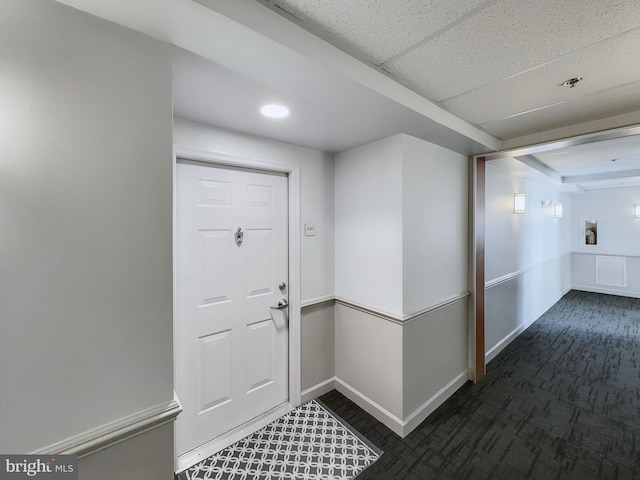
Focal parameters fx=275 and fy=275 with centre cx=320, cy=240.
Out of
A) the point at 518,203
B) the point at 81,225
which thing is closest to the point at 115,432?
the point at 81,225

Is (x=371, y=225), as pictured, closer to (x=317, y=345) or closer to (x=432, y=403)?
(x=317, y=345)

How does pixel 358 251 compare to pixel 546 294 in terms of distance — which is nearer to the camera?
pixel 358 251

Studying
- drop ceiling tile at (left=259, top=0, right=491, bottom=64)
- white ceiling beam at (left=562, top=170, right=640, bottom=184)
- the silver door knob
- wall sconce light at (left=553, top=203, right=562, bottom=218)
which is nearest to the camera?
drop ceiling tile at (left=259, top=0, right=491, bottom=64)

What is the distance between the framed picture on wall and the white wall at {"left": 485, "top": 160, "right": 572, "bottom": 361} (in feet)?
5.33

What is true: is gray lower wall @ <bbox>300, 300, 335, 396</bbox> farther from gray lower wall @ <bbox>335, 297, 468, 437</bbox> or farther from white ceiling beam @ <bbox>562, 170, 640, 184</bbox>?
white ceiling beam @ <bbox>562, 170, 640, 184</bbox>

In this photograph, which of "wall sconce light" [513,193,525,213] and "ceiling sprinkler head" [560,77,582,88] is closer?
"ceiling sprinkler head" [560,77,582,88]

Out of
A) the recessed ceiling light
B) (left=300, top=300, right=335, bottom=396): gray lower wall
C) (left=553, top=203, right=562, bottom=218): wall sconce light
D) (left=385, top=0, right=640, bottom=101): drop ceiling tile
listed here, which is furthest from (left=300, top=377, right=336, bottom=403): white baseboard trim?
(left=553, top=203, right=562, bottom=218): wall sconce light

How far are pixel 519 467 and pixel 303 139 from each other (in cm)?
272

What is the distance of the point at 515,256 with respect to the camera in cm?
368

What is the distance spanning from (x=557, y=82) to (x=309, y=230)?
6.16 ft

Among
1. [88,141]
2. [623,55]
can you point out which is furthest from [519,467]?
[88,141]

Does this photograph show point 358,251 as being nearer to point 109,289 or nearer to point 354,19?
point 354,19

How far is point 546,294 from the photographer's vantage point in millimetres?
4953

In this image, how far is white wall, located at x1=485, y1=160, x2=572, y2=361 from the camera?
3141 millimetres
